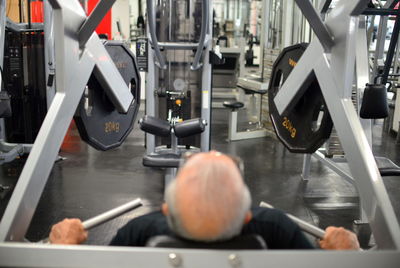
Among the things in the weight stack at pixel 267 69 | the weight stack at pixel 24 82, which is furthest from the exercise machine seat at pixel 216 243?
the weight stack at pixel 267 69

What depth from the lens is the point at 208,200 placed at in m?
1.10

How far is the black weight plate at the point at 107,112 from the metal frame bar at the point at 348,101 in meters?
0.98

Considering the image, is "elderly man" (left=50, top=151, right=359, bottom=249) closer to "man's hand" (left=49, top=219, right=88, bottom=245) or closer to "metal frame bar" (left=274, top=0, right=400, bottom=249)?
"man's hand" (left=49, top=219, right=88, bottom=245)

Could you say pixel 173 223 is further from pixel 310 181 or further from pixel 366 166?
pixel 310 181

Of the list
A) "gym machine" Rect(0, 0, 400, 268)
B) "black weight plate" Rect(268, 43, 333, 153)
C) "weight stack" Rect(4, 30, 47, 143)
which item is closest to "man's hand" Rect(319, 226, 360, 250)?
"gym machine" Rect(0, 0, 400, 268)

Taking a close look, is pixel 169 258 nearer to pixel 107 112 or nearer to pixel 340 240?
pixel 340 240

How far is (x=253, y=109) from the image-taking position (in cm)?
762

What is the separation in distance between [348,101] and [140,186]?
109 inches

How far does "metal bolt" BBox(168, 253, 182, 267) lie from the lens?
119 cm

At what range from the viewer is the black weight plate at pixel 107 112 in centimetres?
251

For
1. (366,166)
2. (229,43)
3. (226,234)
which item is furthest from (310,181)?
(229,43)

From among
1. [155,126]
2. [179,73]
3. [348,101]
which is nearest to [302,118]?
[348,101]

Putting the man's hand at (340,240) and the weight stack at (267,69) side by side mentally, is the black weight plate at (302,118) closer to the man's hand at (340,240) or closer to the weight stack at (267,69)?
the man's hand at (340,240)

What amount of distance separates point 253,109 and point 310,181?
3.09 metres
